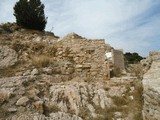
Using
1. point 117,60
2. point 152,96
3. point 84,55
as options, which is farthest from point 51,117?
point 117,60

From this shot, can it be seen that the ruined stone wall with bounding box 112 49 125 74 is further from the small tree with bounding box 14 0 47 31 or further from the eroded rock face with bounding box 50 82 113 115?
the small tree with bounding box 14 0 47 31

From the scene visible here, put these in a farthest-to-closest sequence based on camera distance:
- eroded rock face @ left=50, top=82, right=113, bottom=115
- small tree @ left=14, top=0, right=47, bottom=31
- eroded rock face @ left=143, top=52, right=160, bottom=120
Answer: small tree @ left=14, top=0, right=47, bottom=31 → eroded rock face @ left=50, top=82, right=113, bottom=115 → eroded rock face @ left=143, top=52, right=160, bottom=120

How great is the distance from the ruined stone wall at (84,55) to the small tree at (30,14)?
3874 millimetres

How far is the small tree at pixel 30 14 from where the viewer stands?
15781 millimetres

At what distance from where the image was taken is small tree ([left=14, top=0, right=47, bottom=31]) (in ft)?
51.8

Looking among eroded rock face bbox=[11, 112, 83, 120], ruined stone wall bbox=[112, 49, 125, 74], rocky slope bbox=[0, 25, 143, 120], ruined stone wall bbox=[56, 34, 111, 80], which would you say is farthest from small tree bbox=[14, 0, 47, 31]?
eroded rock face bbox=[11, 112, 83, 120]

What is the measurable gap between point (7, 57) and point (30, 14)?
4854 mm

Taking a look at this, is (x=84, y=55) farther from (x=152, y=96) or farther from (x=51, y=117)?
(x=152, y=96)

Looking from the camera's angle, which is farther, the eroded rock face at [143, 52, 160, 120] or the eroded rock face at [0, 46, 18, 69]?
the eroded rock face at [0, 46, 18, 69]

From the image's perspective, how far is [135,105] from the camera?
929 centimetres

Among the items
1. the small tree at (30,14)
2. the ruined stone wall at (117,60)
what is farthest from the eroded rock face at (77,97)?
the small tree at (30,14)

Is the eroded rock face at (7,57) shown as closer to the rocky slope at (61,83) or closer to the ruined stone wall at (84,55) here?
the rocky slope at (61,83)

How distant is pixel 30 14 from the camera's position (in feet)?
51.6

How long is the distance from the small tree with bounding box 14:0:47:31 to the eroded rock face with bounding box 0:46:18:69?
4119 millimetres
